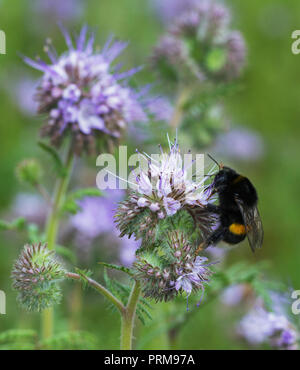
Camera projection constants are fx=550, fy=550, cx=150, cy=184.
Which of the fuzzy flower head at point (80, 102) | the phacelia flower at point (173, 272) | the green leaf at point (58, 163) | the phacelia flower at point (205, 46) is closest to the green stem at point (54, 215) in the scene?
the green leaf at point (58, 163)

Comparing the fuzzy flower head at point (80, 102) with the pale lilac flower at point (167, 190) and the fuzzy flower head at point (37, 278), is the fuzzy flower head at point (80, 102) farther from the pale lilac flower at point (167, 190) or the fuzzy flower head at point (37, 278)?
the fuzzy flower head at point (37, 278)

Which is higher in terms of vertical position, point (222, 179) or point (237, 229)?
point (222, 179)

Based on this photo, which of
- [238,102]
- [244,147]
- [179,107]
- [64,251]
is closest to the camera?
[64,251]

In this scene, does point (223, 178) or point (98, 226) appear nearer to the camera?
point (223, 178)

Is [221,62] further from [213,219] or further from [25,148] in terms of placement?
[25,148]

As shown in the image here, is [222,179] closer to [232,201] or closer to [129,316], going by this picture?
[232,201]

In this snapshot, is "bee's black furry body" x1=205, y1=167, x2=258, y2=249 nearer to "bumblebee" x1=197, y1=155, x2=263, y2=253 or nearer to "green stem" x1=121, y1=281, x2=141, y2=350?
"bumblebee" x1=197, y1=155, x2=263, y2=253

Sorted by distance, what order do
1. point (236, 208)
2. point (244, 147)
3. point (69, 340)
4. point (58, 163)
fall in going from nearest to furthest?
point (236, 208)
point (69, 340)
point (58, 163)
point (244, 147)

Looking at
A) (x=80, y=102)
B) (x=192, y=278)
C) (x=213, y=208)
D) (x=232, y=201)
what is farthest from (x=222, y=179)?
(x=80, y=102)
